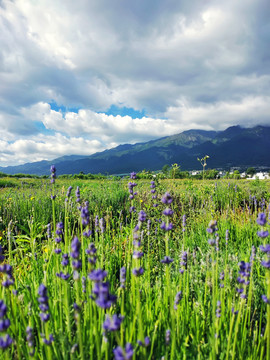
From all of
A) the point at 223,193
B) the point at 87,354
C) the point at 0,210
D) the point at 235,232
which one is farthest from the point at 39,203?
the point at 223,193

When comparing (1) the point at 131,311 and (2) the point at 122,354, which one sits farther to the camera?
(1) the point at 131,311

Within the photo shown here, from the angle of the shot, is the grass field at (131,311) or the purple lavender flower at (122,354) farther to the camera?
the grass field at (131,311)

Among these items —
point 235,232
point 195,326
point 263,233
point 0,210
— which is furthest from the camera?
point 0,210

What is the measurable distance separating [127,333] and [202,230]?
143 inches

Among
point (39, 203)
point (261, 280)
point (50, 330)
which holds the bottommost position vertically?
point (261, 280)

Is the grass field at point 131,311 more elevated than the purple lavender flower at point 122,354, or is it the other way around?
the purple lavender flower at point 122,354

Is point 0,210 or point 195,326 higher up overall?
point 0,210

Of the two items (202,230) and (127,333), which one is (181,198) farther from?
(127,333)

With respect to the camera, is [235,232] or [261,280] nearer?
[261,280]

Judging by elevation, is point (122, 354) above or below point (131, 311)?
above

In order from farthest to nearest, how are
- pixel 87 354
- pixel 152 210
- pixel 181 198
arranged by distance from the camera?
pixel 181 198 < pixel 152 210 < pixel 87 354

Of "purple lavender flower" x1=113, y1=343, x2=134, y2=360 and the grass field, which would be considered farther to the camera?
the grass field

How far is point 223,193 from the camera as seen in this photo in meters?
8.83

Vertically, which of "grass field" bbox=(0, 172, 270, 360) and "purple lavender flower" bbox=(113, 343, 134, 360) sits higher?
"purple lavender flower" bbox=(113, 343, 134, 360)
